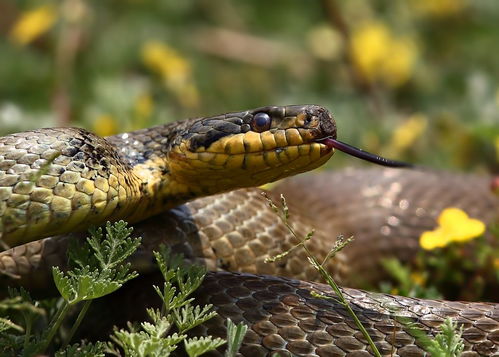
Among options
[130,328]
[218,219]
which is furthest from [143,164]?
[130,328]

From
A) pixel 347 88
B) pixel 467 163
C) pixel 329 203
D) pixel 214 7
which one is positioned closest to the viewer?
pixel 329 203

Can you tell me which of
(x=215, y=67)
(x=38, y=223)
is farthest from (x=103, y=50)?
(x=38, y=223)

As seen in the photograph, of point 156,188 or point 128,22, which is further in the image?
point 128,22

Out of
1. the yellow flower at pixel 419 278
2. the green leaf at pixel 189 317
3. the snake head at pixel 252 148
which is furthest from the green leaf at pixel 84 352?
the yellow flower at pixel 419 278

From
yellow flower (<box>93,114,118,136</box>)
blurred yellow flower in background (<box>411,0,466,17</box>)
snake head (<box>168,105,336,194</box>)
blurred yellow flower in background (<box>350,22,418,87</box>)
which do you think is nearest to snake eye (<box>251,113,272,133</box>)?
snake head (<box>168,105,336,194</box>)

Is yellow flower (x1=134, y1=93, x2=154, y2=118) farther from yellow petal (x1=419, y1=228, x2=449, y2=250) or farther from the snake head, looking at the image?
yellow petal (x1=419, y1=228, x2=449, y2=250)

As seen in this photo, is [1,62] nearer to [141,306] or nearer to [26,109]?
[26,109]

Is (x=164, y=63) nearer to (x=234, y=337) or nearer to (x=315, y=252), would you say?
(x=315, y=252)
